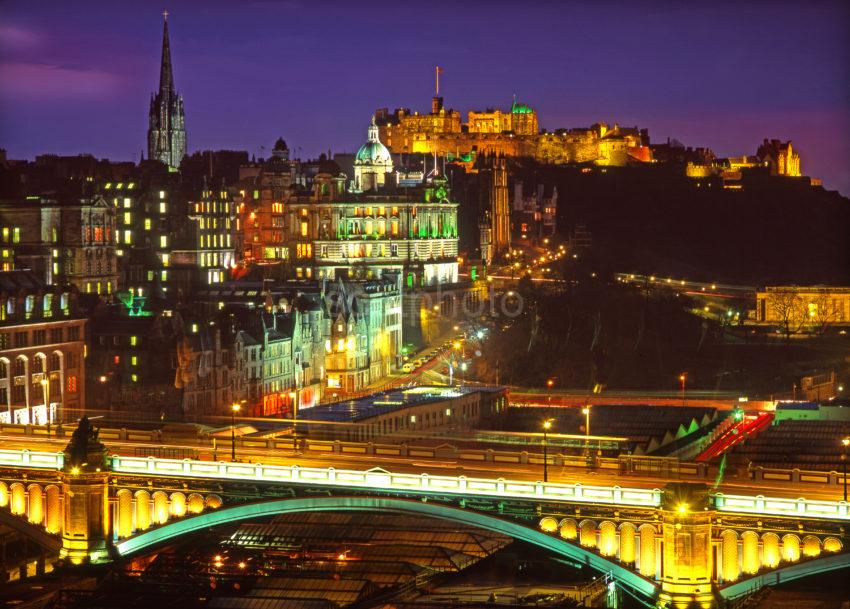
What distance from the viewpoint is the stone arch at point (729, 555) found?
177 feet

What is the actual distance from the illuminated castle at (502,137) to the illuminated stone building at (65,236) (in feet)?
278

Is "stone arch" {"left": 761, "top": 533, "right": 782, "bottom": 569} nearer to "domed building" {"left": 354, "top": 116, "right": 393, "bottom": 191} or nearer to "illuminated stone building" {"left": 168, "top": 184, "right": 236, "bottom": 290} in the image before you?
"illuminated stone building" {"left": 168, "top": 184, "right": 236, "bottom": 290}

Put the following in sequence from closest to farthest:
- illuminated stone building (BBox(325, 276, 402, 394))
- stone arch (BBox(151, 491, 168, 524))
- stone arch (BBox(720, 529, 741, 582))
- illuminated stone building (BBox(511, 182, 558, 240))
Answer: stone arch (BBox(720, 529, 741, 582)) < stone arch (BBox(151, 491, 168, 524)) < illuminated stone building (BBox(325, 276, 402, 394)) < illuminated stone building (BBox(511, 182, 558, 240))

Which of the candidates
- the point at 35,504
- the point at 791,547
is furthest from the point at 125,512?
the point at 791,547

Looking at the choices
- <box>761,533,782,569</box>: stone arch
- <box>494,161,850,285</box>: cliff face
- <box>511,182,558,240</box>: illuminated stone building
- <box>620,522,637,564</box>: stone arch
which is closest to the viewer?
<box>761,533,782,569</box>: stone arch

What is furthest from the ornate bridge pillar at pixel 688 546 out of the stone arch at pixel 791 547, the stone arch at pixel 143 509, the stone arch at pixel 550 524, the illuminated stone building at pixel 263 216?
the illuminated stone building at pixel 263 216

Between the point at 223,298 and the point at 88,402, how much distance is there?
70.8 feet

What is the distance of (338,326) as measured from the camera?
10162cm

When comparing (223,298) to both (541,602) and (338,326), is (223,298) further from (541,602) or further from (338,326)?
(541,602)

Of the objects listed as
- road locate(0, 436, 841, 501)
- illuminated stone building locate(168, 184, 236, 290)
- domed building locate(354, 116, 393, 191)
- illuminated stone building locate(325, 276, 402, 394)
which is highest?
domed building locate(354, 116, 393, 191)

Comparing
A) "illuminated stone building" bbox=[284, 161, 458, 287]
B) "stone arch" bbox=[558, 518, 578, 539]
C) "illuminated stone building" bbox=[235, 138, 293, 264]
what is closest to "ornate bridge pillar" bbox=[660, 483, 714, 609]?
"stone arch" bbox=[558, 518, 578, 539]

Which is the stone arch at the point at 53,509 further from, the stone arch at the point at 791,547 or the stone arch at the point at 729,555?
the stone arch at the point at 791,547

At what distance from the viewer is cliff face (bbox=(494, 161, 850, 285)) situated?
162 metres

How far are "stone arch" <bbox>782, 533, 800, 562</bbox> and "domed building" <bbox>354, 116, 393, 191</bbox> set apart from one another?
92757 mm
